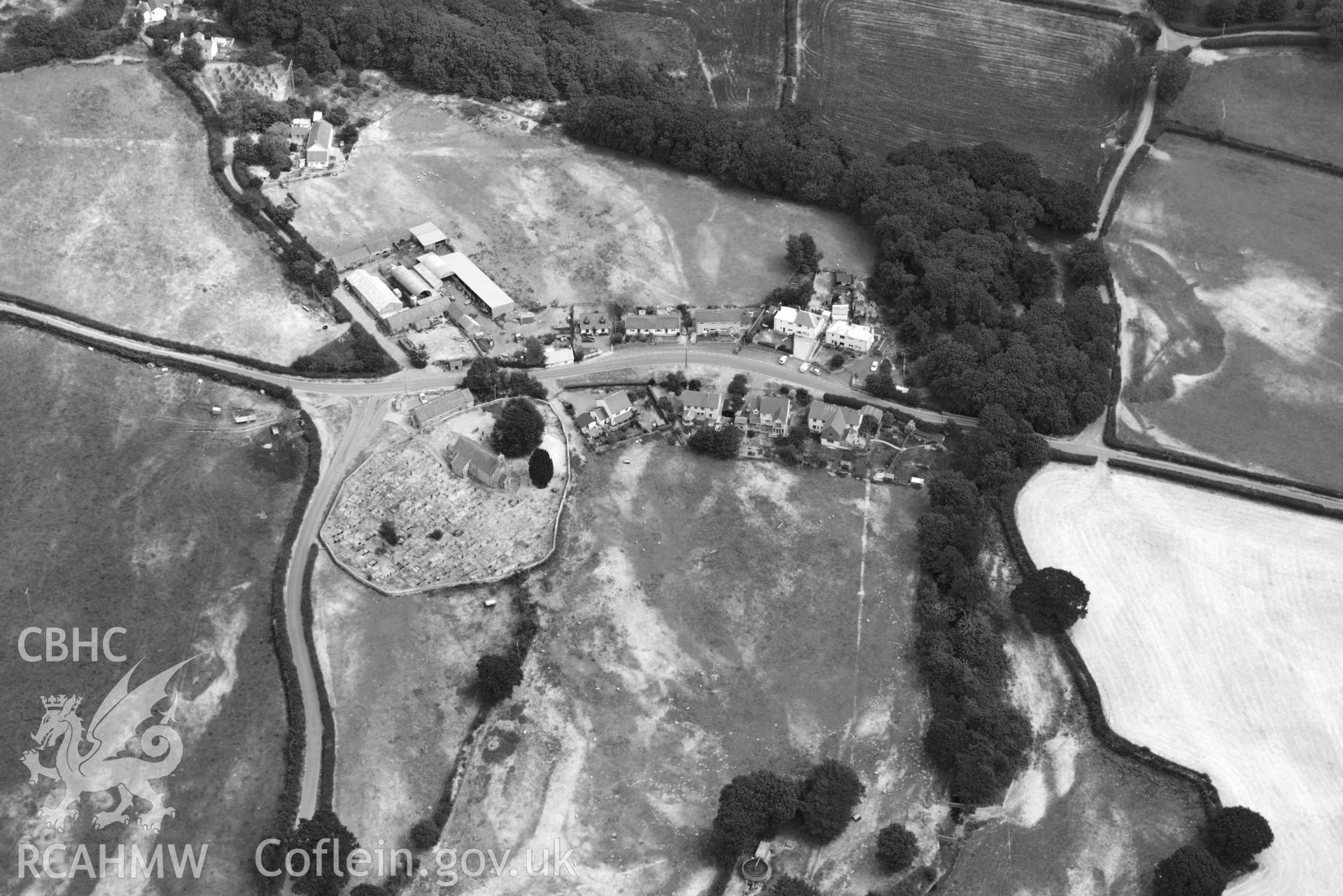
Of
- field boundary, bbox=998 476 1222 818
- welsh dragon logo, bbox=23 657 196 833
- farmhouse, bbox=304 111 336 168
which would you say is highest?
farmhouse, bbox=304 111 336 168

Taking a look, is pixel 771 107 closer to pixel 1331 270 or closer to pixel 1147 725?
pixel 1331 270

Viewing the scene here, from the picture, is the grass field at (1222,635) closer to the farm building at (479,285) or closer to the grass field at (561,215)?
the grass field at (561,215)

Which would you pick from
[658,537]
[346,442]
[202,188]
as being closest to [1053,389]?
[658,537]

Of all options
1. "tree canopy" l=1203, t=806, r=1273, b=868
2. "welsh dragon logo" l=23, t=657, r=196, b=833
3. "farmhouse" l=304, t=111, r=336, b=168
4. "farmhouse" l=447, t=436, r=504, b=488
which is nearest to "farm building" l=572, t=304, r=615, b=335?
"farmhouse" l=447, t=436, r=504, b=488

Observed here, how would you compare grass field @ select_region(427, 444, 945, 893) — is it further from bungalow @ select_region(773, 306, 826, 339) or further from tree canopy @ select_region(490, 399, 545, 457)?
bungalow @ select_region(773, 306, 826, 339)

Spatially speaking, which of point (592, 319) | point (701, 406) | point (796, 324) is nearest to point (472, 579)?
point (701, 406)
